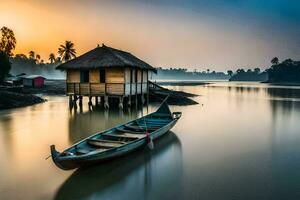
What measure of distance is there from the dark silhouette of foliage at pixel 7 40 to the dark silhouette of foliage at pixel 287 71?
103 meters

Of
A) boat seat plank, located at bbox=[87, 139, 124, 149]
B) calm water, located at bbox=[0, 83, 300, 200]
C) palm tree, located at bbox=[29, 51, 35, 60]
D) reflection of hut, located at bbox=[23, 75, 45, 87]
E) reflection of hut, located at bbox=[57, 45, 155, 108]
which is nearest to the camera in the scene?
calm water, located at bbox=[0, 83, 300, 200]

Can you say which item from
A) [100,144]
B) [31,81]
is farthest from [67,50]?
[100,144]

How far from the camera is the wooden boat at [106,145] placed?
789 cm

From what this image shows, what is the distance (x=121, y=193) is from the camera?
296 inches

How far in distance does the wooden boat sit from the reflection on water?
42 centimetres

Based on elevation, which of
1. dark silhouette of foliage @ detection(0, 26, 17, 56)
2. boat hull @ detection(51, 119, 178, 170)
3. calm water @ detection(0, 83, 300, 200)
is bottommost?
calm water @ detection(0, 83, 300, 200)

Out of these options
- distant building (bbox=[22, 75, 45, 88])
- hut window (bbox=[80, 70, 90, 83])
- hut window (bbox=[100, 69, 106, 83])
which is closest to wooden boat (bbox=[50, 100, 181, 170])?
hut window (bbox=[100, 69, 106, 83])

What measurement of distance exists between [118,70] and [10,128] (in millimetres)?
9735

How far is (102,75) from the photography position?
2436 centimetres

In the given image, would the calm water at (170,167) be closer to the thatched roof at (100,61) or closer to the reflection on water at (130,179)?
the reflection on water at (130,179)

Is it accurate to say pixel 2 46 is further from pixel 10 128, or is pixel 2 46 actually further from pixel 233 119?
pixel 233 119

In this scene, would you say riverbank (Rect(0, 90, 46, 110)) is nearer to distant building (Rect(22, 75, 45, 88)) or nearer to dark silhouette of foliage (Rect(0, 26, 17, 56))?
distant building (Rect(22, 75, 45, 88))

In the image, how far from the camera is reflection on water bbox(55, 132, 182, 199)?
24.4 feet

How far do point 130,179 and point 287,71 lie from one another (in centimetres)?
12471
